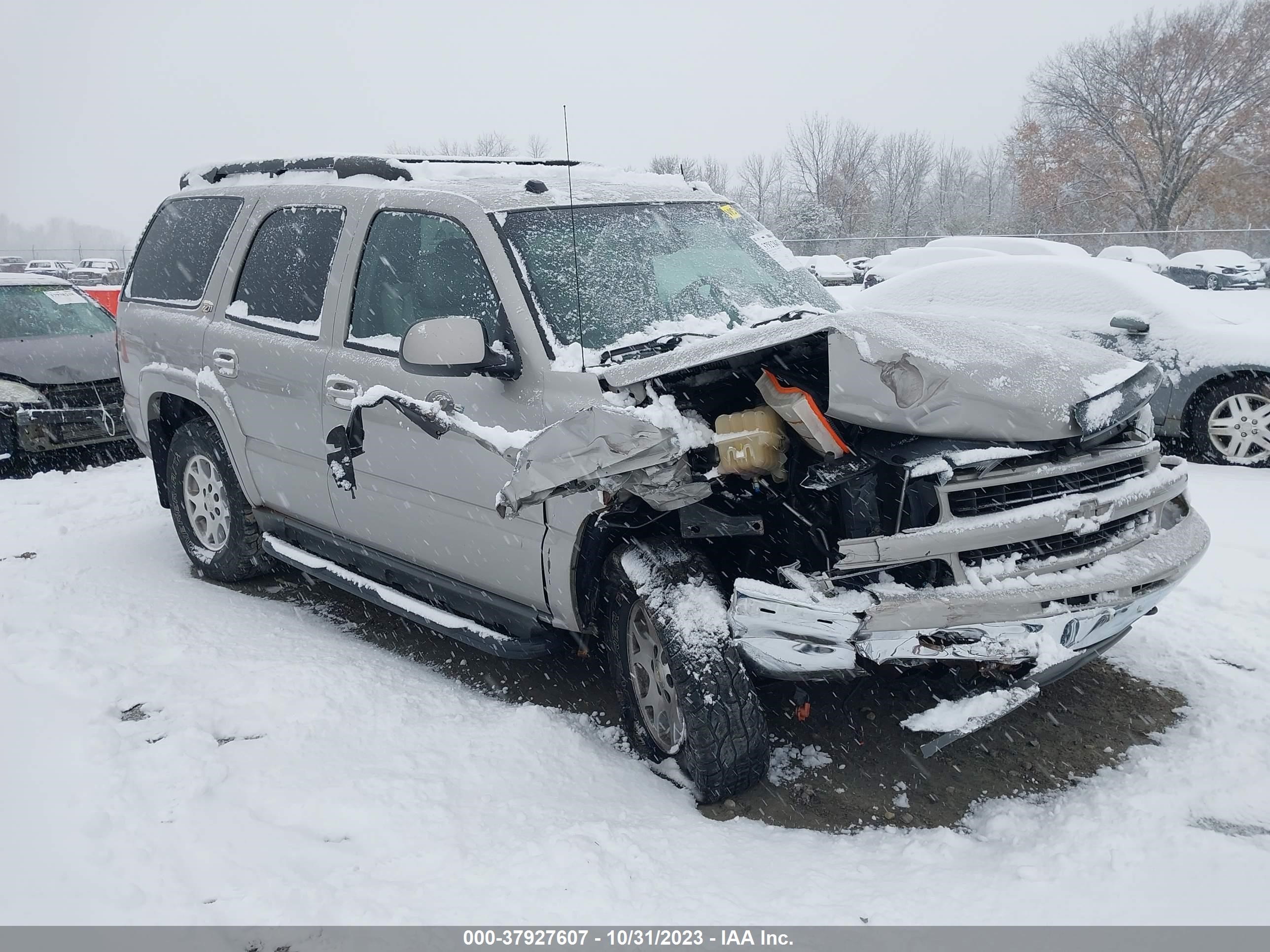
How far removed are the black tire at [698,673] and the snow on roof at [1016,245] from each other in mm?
15565

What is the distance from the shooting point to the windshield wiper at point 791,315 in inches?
150

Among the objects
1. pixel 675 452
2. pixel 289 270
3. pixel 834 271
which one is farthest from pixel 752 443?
pixel 834 271

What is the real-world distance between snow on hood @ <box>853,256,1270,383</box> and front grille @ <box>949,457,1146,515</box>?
4076mm

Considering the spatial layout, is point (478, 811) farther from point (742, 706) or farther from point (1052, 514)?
point (1052, 514)

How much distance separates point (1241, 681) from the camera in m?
3.89

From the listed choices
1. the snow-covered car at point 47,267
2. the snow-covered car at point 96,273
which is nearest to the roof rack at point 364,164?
the snow-covered car at point 96,273

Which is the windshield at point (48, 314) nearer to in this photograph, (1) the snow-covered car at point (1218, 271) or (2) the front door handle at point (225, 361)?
(2) the front door handle at point (225, 361)

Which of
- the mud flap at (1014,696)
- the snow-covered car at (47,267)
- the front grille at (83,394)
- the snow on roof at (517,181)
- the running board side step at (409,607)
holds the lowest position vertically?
the running board side step at (409,607)

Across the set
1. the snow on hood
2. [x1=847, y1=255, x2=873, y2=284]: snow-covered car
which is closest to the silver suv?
the snow on hood

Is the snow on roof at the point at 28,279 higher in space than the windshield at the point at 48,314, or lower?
higher

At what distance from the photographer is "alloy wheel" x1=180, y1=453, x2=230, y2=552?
5.41 m

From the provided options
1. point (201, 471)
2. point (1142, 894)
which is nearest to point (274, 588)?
point (201, 471)

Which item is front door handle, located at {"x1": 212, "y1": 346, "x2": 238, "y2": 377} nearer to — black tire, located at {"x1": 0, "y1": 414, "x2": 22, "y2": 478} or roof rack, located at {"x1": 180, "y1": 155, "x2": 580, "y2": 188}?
roof rack, located at {"x1": 180, "y1": 155, "x2": 580, "y2": 188}
